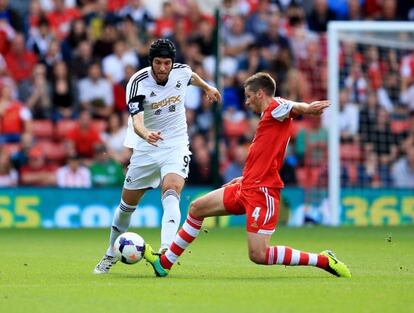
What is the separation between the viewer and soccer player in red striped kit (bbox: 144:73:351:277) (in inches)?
416

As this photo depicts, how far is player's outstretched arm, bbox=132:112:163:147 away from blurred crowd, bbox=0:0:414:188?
9.43 meters

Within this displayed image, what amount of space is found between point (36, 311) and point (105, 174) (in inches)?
505

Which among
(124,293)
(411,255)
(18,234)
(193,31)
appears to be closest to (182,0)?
(193,31)

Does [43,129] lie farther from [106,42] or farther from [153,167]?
[153,167]

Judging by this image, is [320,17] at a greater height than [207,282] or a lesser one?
greater

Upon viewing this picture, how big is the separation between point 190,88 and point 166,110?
33.6 ft

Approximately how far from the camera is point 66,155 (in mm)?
21234

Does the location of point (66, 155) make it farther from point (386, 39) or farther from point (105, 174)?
point (386, 39)

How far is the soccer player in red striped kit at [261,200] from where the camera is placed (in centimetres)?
1058

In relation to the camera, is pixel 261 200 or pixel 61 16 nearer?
pixel 261 200

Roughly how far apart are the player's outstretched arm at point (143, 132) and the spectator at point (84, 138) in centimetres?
973

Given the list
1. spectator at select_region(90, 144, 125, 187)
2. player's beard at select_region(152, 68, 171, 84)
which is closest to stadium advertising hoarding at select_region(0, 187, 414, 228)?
spectator at select_region(90, 144, 125, 187)

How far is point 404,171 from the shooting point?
74.5 ft

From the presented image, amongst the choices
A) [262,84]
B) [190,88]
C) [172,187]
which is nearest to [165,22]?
[190,88]
